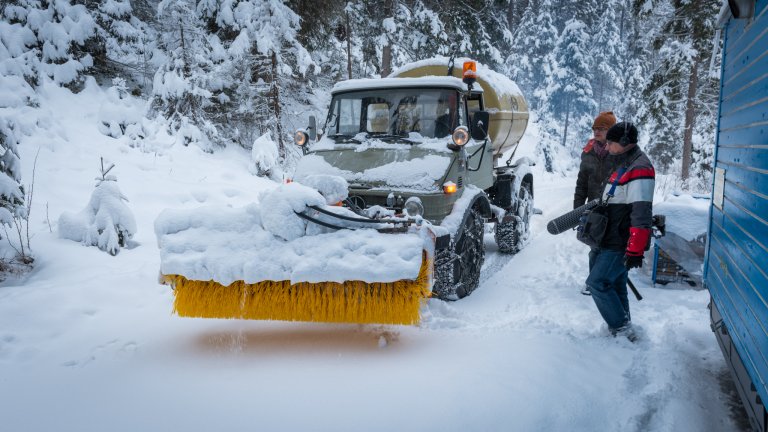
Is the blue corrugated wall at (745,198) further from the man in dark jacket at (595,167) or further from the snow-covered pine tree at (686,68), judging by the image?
the snow-covered pine tree at (686,68)

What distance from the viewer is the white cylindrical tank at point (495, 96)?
7051mm

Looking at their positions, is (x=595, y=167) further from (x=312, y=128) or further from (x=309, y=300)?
(x=309, y=300)

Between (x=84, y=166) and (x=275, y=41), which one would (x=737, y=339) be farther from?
(x=275, y=41)

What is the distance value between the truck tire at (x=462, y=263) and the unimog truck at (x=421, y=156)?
1 centimetres

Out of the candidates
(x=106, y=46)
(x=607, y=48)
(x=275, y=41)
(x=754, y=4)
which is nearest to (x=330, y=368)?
(x=754, y=4)

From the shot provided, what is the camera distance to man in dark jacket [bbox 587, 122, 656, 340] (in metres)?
3.56

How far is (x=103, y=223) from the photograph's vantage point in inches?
237

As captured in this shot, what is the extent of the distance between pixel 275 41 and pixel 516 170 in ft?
26.4

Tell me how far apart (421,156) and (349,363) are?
2488 millimetres

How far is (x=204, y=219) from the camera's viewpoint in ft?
12.7

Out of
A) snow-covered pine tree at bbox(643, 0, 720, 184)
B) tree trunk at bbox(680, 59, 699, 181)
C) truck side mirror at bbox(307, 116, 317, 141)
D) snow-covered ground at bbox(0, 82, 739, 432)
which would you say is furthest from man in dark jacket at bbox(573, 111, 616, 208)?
tree trunk at bbox(680, 59, 699, 181)

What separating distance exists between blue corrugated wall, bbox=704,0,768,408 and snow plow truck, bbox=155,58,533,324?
192 cm

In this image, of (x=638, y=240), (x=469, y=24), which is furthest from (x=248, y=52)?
(x=638, y=240)

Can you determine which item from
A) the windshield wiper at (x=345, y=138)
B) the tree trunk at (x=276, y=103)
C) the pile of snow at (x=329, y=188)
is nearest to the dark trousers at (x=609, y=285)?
the pile of snow at (x=329, y=188)
